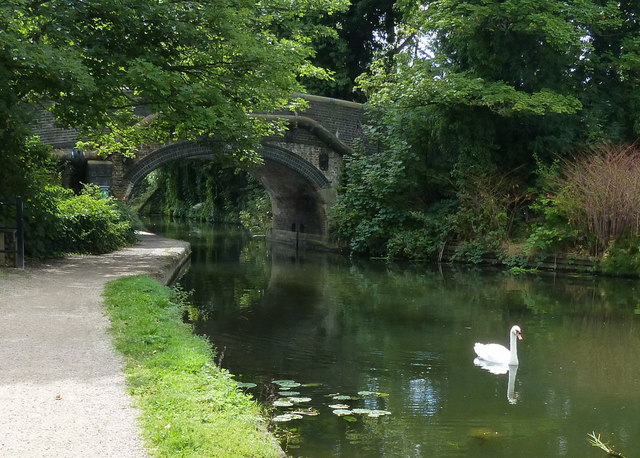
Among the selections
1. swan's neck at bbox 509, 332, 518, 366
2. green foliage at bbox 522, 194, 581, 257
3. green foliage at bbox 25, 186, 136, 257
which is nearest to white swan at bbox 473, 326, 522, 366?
swan's neck at bbox 509, 332, 518, 366

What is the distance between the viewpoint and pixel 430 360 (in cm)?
776

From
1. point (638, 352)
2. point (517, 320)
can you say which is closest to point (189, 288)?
point (517, 320)

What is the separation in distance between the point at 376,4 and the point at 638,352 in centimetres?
2056

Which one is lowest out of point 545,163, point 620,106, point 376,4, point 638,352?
point 638,352

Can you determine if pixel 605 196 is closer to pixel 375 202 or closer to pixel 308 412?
pixel 375 202

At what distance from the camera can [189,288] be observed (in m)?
13.2

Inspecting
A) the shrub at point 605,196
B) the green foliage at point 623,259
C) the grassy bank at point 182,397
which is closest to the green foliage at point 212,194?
the shrub at point 605,196

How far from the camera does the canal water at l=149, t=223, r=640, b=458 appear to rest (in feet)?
17.5

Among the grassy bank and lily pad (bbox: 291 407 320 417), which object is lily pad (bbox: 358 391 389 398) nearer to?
lily pad (bbox: 291 407 320 417)

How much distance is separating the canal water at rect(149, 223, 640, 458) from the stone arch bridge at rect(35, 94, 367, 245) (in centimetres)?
561

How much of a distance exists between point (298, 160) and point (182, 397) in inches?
714

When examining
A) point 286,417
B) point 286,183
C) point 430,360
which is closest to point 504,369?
point 430,360

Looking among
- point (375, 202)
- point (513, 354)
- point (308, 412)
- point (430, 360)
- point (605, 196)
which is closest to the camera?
point (308, 412)

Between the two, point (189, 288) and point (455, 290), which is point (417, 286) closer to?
point (455, 290)
